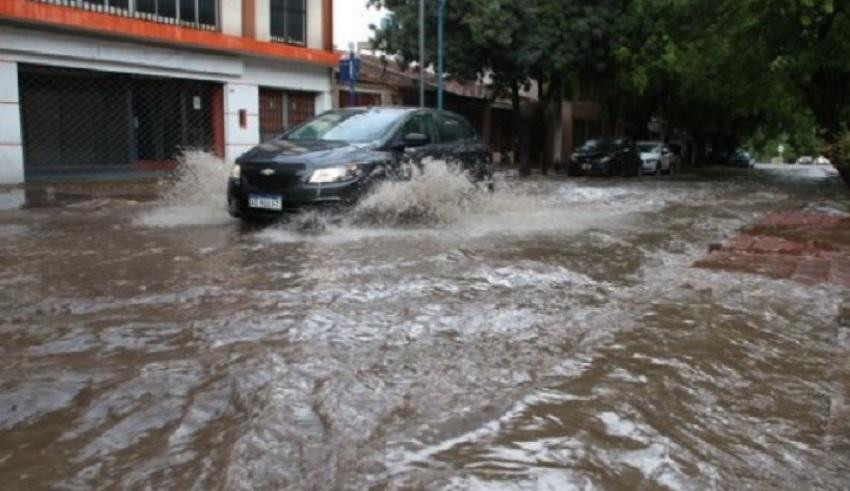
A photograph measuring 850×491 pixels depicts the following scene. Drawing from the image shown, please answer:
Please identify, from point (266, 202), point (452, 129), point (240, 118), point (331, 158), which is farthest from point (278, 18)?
point (266, 202)

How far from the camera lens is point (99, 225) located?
34.4 ft

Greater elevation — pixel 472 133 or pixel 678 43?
pixel 678 43

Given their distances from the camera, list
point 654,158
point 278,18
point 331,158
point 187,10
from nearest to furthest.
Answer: point 331,158, point 187,10, point 278,18, point 654,158

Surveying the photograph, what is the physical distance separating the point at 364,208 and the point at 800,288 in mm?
4774

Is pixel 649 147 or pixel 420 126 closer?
pixel 420 126

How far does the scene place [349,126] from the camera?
34.8 ft

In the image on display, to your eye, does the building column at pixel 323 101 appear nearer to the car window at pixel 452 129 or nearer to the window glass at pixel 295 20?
the window glass at pixel 295 20

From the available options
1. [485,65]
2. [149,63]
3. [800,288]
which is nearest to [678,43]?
[485,65]

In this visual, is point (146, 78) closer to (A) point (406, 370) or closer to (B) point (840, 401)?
(A) point (406, 370)

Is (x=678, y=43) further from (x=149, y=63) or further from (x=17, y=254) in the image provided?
(x=17, y=254)

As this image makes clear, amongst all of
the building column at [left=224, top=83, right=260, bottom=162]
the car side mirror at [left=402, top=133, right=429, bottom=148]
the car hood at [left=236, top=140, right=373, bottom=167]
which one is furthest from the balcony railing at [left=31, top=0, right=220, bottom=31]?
the car side mirror at [left=402, top=133, right=429, bottom=148]

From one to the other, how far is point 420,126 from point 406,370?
6987mm

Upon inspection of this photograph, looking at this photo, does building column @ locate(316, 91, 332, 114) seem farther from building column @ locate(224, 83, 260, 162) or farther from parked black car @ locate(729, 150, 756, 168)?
parked black car @ locate(729, 150, 756, 168)

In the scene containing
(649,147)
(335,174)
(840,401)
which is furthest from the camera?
(649,147)
